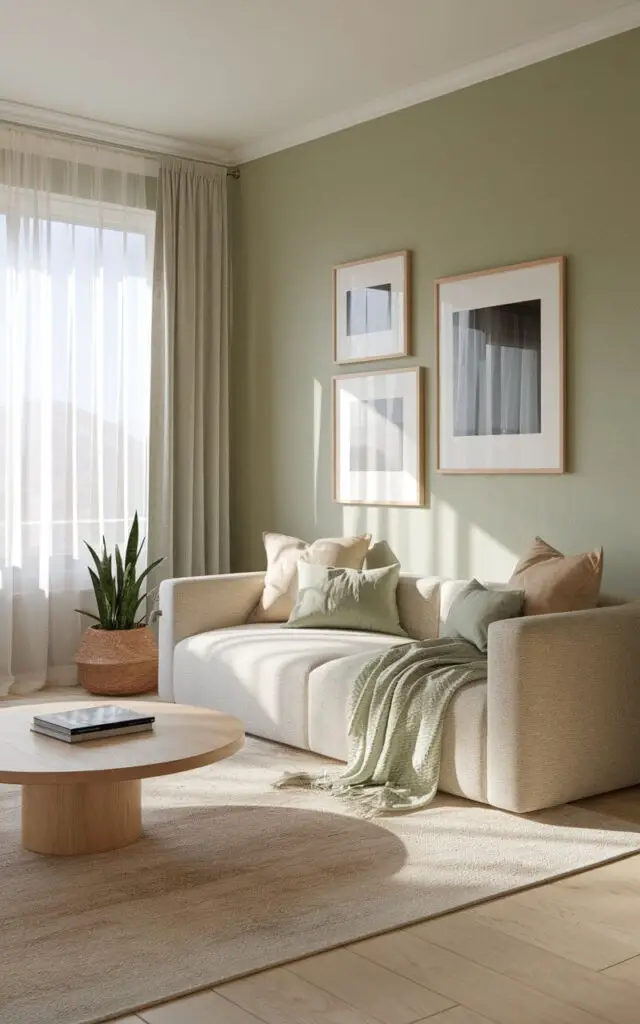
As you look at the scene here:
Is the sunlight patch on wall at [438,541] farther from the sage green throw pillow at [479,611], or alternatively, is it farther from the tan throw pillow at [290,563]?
the sage green throw pillow at [479,611]

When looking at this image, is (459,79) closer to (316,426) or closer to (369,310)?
(369,310)

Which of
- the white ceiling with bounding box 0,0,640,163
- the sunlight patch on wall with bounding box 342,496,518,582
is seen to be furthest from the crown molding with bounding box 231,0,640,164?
the sunlight patch on wall with bounding box 342,496,518,582

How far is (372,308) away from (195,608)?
1.71 metres

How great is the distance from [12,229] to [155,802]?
3.16m

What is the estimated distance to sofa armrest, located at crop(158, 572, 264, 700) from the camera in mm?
5234

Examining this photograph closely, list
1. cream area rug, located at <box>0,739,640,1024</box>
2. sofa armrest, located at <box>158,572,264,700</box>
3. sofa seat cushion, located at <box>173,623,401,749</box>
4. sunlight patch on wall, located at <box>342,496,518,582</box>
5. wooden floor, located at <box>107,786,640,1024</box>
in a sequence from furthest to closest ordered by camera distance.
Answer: sofa armrest, located at <box>158,572,264,700</box> < sunlight patch on wall, located at <box>342,496,518,582</box> < sofa seat cushion, located at <box>173,623,401,749</box> < cream area rug, located at <box>0,739,640,1024</box> < wooden floor, located at <box>107,786,640,1024</box>

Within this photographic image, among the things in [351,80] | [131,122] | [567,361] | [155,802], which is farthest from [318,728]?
[131,122]

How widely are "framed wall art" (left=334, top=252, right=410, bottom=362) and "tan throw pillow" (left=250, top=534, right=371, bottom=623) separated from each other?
96 cm

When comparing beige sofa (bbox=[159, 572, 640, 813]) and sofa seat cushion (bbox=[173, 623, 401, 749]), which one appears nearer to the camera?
beige sofa (bbox=[159, 572, 640, 813])

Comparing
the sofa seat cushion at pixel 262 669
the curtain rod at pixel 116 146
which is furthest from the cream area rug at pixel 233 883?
the curtain rod at pixel 116 146

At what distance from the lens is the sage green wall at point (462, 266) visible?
4.56 meters

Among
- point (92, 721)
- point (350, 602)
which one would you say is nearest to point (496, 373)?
point (350, 602)

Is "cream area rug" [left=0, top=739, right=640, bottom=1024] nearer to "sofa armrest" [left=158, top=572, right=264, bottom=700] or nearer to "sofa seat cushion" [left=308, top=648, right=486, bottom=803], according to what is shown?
"sofa seat cushion" [left=308, top=648, right=486, bottom=803]

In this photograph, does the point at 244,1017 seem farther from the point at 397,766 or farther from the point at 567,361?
the point at 567,361
